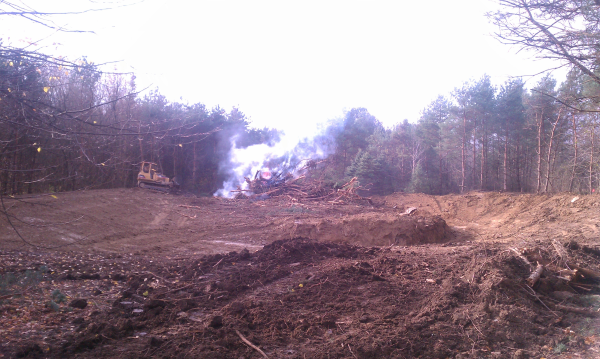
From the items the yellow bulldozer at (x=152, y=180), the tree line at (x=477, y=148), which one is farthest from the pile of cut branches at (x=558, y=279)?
→ the yellow bulldozer at (x=152, y=180)

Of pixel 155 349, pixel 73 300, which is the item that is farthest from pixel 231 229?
pixel 155 349

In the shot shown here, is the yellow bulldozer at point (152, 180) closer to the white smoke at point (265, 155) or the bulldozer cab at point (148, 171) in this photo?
the bulldozer cab at point (148, 171)

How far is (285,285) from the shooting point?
6184 millimetres

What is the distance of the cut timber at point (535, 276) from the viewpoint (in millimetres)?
5552

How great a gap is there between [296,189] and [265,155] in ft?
32.0

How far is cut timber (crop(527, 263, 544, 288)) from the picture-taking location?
18.2 ft

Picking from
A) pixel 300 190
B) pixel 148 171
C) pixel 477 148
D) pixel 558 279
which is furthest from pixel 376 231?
pixel 477 148

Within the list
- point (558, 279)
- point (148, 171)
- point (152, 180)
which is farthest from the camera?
point (148, 171)

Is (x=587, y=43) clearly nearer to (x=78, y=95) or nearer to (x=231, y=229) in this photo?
(x=231, y=229)

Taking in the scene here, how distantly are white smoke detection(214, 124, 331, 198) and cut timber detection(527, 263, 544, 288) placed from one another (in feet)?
83.4

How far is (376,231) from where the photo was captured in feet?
41.5

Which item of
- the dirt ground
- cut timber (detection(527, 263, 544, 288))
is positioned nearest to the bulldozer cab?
the dirt ground

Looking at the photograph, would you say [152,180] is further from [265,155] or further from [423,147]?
[423,147]

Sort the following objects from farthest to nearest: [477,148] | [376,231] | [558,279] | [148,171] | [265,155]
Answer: [265,155]
[477,148]
[148,171]
[376,231]
[558,279]
